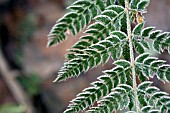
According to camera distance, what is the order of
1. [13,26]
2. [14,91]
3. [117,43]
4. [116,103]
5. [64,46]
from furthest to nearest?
[13,26] < [64,46] < [14,91] < [117,43] < [116,103]

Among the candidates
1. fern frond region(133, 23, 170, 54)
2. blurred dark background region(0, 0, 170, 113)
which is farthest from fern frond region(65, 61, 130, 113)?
blurred dark background region(0, 0, 170, 113)

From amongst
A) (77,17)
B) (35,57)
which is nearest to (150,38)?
(77,17)

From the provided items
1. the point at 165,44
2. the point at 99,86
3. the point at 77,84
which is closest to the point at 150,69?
the point at 165,44

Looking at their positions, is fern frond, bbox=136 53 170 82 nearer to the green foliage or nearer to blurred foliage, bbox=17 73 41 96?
the green foliage

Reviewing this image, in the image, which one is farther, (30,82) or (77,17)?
(30,82)

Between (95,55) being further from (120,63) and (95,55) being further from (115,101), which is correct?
(115,101)

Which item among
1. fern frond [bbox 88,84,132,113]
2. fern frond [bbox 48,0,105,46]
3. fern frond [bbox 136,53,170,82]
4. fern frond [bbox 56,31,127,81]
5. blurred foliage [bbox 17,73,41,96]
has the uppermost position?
fern frond [bbox 48,0,105,46]

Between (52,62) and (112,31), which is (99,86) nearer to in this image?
(112,31)
